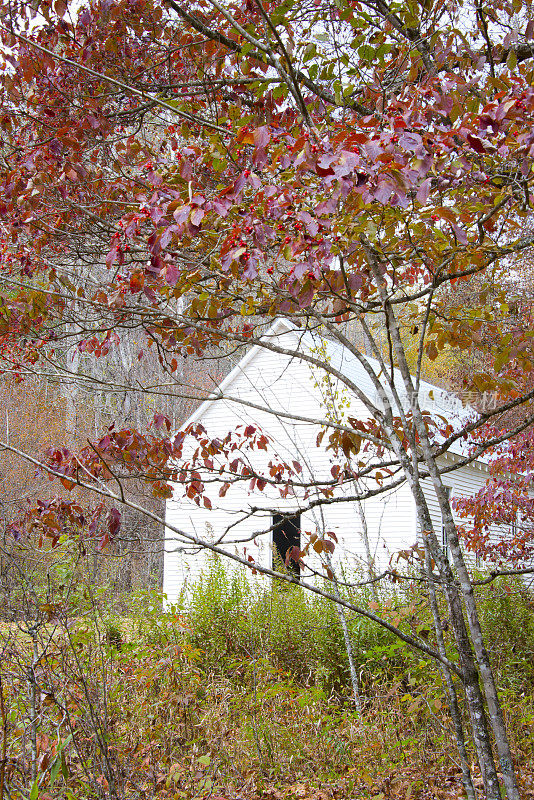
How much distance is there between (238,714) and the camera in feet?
17.0

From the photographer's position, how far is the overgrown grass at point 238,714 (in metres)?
3.07

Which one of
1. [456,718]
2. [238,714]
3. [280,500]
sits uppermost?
[280,500]

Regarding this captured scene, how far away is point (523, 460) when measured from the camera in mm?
6801

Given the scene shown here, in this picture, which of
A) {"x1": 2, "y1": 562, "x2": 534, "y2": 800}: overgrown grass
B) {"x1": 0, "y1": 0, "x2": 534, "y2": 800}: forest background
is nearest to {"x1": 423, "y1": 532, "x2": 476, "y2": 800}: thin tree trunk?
{"x1": 0, "y1": 0, "x2": 534, "y2": 800}: forest background

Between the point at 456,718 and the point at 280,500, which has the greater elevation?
the point at 280,500

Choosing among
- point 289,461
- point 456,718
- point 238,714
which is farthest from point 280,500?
point 456,718

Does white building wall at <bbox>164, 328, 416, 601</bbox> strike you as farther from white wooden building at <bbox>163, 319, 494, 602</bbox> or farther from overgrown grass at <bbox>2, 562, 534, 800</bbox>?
overgrown grass at <bbox>2, 562, 534, 800</bbox>

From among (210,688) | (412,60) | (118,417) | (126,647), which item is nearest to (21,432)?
(118,417)

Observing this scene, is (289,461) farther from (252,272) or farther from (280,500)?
(252,272)

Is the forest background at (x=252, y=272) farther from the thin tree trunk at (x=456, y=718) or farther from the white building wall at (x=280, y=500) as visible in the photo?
the white building wall at (x=280, y=500)

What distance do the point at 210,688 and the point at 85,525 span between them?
8.81 feet

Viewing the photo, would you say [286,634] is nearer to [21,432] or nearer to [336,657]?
[336,657]

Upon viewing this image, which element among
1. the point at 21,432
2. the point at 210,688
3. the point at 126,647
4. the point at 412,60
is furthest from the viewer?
the point at 21,432

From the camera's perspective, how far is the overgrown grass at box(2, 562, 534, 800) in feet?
10.1
